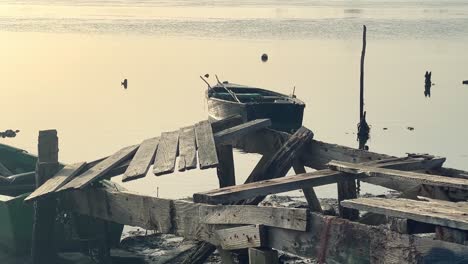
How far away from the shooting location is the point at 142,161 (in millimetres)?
11883

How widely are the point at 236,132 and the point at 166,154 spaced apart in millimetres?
1201

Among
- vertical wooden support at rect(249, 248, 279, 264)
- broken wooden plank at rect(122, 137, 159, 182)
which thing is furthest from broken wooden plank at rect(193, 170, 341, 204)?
broken wooden plank at rect(122, 137, 159, 182)

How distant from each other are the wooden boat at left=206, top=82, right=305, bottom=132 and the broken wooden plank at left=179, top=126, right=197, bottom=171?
18.5 m

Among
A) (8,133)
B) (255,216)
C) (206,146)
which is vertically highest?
(206,146)

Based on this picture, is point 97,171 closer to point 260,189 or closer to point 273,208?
point 260,189

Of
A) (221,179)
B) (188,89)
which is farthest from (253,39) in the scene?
(221,179)

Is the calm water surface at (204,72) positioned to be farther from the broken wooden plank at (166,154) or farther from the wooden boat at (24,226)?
A: the broken wooden plank at (166,154)

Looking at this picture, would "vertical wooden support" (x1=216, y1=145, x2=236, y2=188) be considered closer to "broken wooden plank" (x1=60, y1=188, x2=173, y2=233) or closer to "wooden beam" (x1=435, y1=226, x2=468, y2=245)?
"broken wooden plank" (x1=60, y1=188, x2=173, y2=233)

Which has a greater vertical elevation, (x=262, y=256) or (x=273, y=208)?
(x=273, y=208)

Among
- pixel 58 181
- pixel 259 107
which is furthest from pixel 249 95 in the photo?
pixel 58 181

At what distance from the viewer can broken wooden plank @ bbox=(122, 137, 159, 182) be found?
11273 millimetres

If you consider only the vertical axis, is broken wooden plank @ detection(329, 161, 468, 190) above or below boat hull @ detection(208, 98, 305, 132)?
above

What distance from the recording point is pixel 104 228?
13.1m

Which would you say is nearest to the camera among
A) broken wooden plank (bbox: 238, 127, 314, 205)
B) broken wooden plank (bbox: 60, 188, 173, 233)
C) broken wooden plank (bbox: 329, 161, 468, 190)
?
broken wooden plank (bbox: 329, 161, 468, 190)
